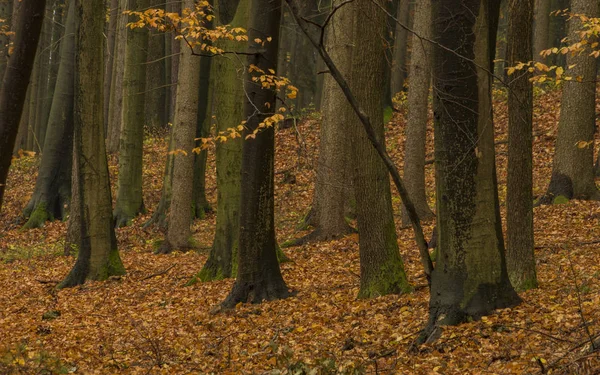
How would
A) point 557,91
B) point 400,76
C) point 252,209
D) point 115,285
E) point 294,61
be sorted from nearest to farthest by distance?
point 252,209 → point 115,285 → point 557,91 → point 400,76 → point 294,61

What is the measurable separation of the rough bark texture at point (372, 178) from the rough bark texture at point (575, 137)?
5881 millimetres

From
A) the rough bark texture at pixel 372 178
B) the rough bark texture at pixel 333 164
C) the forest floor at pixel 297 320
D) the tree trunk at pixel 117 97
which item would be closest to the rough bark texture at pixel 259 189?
the forest floor at pixel 297 320

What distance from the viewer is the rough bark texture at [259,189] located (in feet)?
28.1

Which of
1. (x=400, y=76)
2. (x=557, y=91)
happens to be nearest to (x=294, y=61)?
(x=400, y=76)

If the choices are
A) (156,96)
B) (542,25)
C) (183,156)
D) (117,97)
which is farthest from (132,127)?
Result: (542,25)

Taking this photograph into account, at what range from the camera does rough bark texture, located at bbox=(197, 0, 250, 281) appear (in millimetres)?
10555

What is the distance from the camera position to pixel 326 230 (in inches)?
511

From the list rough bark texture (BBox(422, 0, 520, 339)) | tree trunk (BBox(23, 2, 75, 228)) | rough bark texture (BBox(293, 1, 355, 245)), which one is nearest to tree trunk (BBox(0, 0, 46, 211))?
rough bark texture (BBox(422, 0, 520, 339))

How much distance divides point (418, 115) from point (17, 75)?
1014cm

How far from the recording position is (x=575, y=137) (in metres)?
12.9

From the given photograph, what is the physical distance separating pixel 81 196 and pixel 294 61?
2098cm

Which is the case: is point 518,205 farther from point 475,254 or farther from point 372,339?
point 372,339

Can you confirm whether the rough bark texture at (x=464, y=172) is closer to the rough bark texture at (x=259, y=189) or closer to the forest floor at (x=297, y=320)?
the forest floor at (x=297, y=320)

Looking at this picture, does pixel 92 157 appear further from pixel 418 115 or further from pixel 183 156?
pixel 418 115
